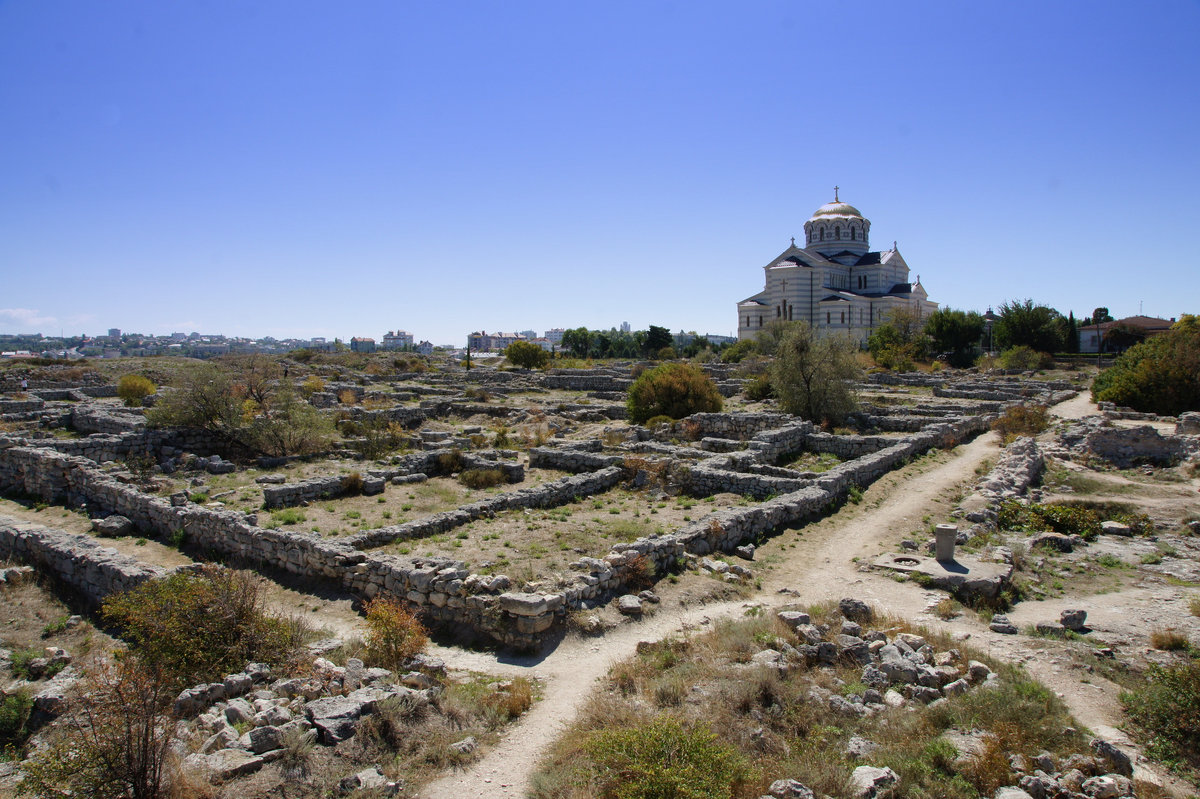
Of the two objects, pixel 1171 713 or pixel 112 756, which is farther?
pixel 1171 713

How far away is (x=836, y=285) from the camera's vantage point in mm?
77125

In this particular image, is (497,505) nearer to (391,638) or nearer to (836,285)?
(391,638)

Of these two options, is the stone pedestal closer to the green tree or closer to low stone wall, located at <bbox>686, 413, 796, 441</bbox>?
low stone wall, located at <bbox>686, 413, 796, 441</bbox>

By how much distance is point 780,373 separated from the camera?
1091 inches

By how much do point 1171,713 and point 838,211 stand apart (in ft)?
276

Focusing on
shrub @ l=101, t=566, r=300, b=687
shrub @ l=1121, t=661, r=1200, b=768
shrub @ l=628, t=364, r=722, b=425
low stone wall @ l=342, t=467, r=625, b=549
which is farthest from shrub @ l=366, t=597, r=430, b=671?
shrub @ l=628, t=364, r=722, b=425

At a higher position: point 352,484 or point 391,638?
point 352,484

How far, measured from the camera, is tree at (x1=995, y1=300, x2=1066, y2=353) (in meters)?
60.1

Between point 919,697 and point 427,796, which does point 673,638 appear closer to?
point 919,697

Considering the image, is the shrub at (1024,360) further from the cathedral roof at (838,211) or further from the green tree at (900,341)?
the cathedral roof at (838,211)

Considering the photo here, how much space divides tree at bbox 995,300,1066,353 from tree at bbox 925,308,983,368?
13.3 feet

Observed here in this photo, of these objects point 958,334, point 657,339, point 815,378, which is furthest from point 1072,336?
point 815,378

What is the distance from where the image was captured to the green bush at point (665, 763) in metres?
5.21

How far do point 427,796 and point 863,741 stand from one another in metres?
3.91
